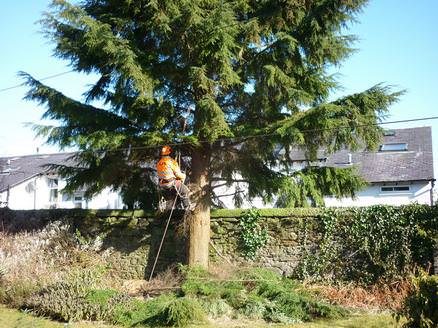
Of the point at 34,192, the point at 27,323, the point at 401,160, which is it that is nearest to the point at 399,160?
the point at 401,160

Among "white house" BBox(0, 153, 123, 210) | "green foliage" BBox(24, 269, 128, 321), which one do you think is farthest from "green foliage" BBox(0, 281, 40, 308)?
"white house" BBox(0, 153, 123, 210)

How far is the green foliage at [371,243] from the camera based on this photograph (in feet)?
34.9

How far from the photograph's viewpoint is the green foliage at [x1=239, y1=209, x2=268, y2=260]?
41.1ft

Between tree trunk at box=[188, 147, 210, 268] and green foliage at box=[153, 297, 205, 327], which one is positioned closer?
green foliage at box=[153, 297, 205, 327]

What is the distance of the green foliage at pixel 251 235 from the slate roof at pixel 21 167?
20272 millimetres

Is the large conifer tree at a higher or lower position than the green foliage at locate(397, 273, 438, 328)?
higher

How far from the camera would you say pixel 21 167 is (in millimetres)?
34500

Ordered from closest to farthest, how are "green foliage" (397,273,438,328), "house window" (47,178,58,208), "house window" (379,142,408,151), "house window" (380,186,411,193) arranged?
"green foliage" (397,273,438,328) < "house window" (380,186,411,193) < "house window" (379,142,408,151) < "house window" (47,178,58,208)

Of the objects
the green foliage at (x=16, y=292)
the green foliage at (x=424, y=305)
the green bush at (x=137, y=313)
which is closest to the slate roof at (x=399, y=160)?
the green foliage at (x=16, y=292)

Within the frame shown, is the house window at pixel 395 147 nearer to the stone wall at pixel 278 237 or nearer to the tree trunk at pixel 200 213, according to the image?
the stone wall at pixel 278 237

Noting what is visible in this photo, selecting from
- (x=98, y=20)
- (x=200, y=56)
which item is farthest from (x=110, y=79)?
(x=200, y=56)

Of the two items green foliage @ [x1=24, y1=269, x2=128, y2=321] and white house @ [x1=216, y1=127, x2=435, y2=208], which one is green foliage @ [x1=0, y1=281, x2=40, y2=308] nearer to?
green foliage @ [x1=24, y1=269, x2=128, y2=321]

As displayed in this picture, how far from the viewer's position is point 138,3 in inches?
456

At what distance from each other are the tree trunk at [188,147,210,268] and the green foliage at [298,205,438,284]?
244 cm
